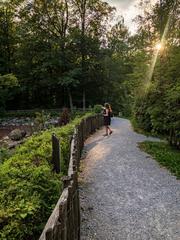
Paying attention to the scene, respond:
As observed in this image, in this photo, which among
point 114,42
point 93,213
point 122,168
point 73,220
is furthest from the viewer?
point 114,42

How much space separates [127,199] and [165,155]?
460cm

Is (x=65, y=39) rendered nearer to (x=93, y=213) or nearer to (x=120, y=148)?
(x=120, y=148)

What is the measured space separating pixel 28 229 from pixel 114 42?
37.2m

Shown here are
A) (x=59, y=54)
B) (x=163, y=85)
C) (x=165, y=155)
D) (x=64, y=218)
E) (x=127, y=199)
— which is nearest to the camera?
(x=64, y=218)

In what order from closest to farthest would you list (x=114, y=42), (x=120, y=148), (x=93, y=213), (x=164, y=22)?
1. (x=93, y=213)
2. (x=120, y=148)
3. (x=164, y=22)
4. (x=114, y=42)

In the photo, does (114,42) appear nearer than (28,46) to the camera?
No

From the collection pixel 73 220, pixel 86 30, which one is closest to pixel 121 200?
pixel 73 220

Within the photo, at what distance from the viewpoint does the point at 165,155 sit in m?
10.5

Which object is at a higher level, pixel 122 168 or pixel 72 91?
pixel 72 91

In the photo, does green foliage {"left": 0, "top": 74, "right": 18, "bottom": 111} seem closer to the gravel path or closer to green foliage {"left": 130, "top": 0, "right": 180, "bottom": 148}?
green foliage {"left": 130, "top": 0, "right": 180, "bottom": 148}

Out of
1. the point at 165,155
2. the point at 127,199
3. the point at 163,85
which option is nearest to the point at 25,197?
the point at 127,199

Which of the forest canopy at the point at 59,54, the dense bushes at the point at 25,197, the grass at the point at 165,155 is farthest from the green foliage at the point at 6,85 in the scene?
the dense bushes at the point at 25,197

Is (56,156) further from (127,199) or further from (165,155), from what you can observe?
(165,155)

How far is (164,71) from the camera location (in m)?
11.8
